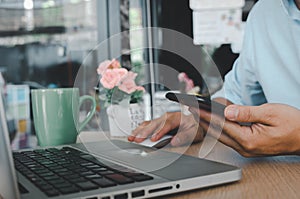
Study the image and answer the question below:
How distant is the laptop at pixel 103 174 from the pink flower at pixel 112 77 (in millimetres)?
430

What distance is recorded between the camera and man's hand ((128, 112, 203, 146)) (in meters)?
0.90

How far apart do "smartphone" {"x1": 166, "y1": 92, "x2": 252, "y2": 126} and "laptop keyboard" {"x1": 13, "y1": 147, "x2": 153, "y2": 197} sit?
17cm

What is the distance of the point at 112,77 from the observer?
1.13m

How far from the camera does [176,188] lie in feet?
1.68

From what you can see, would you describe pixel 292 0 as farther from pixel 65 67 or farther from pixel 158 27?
pixel 65 67

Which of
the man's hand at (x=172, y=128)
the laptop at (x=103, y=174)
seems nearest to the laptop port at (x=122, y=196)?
the laptop at (x=103, y=174)

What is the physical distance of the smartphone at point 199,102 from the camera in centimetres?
70

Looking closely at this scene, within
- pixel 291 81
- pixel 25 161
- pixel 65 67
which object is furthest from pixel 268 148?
pixel 65 67

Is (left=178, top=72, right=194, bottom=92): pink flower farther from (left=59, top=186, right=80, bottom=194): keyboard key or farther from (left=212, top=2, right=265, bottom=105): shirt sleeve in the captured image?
(left=59, top=186, right=80, bottom=194): keyboard key

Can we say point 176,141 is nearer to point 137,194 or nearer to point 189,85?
point 137,194

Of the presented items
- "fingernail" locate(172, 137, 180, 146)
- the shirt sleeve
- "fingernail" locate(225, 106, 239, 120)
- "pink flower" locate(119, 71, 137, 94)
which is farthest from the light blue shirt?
"fingernail" locate(225, 106, 239, 120)

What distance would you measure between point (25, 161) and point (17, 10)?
2.15 meters

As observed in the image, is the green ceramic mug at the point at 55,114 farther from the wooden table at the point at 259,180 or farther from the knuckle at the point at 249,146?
the knuckle at the point at 249,146

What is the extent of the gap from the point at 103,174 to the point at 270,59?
33.6 inches
